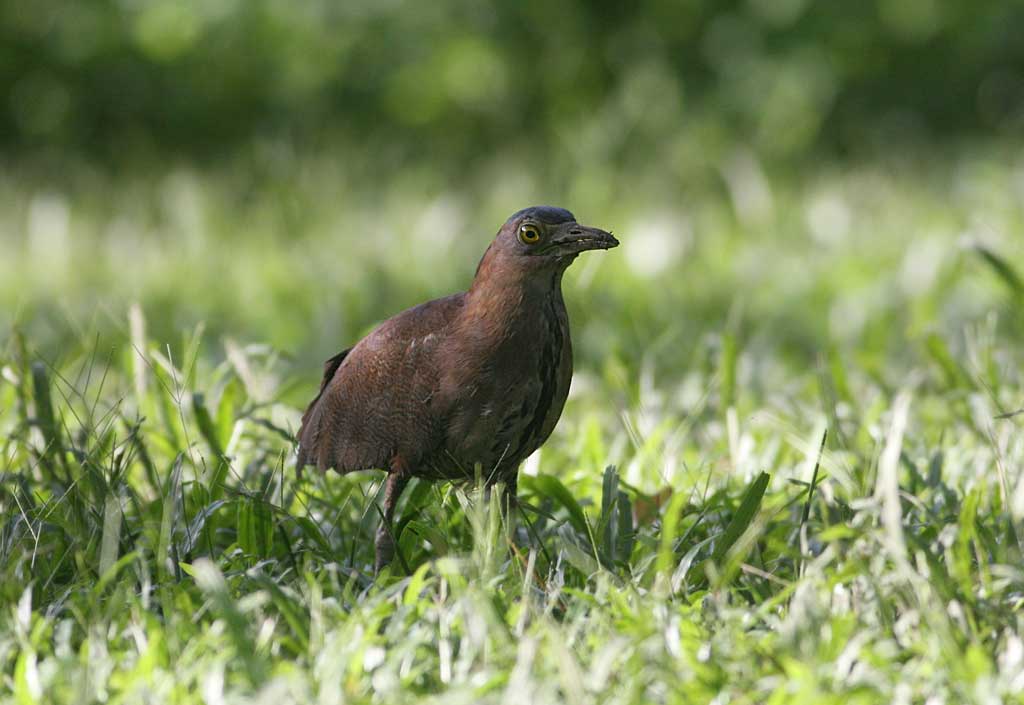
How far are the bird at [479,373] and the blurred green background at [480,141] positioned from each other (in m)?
2.94

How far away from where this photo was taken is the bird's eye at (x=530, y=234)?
9.04 ft

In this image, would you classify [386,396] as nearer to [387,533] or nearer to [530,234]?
[387,533]

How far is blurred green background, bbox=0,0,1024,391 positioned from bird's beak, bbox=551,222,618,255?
3.05 m

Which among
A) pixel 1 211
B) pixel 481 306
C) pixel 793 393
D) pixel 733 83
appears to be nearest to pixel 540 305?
pixel 481 306

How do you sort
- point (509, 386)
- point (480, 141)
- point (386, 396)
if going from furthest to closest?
1. point (480, 141)
2. point (386, 396)
3. point (509, 386)

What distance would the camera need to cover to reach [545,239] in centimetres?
276

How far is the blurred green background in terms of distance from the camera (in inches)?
252

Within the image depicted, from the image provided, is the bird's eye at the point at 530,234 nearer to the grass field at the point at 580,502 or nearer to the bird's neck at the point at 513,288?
the bird's neck at the point at 513,288

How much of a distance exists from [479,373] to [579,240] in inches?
12.4

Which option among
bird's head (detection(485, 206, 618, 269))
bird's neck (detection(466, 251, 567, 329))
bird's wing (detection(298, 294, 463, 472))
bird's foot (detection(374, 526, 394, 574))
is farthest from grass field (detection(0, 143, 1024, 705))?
bird's head (detection(485, 206, 618, 269))

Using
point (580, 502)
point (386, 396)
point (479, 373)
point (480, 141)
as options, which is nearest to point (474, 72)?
point (480, 141)

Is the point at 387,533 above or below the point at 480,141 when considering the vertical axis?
below

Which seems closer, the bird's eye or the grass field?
the grass field

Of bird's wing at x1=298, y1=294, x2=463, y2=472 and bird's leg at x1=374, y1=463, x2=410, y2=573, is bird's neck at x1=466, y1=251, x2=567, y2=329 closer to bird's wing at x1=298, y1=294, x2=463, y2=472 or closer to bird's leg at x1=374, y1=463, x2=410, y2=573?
bird's wing at x1=298, y1=294, x2=463, y2=472
